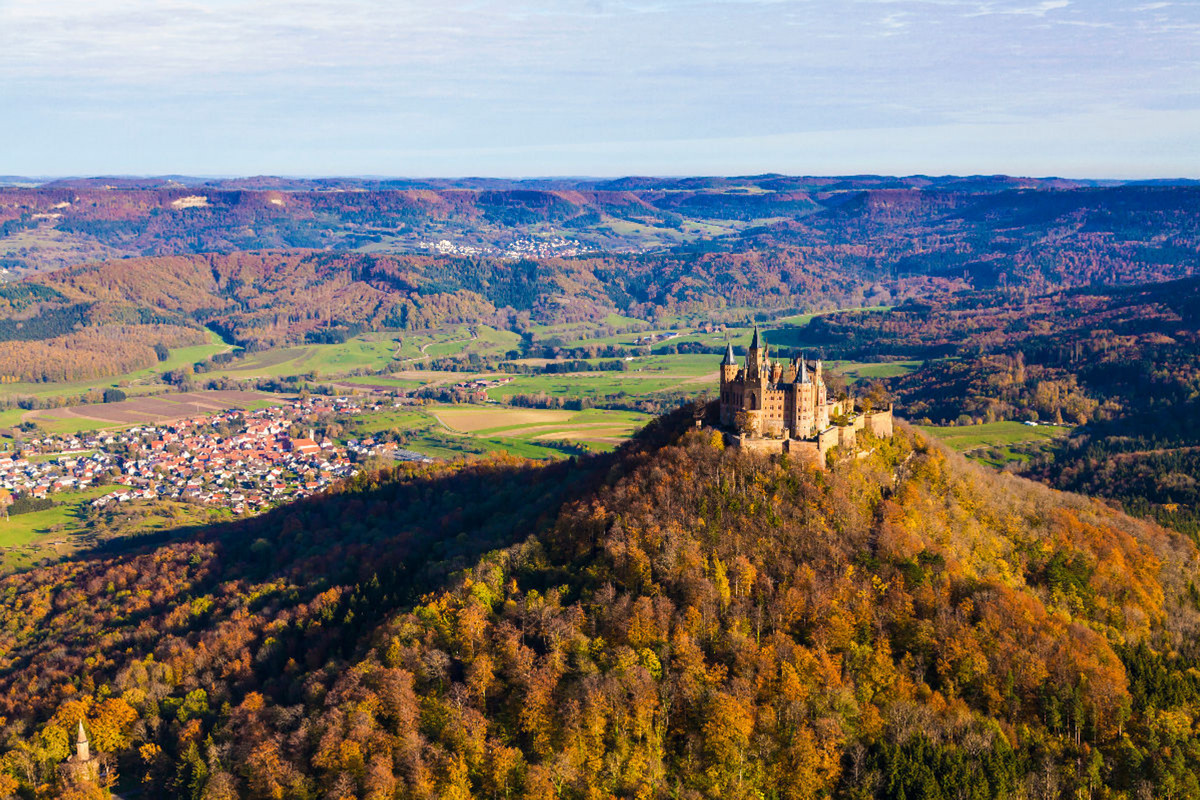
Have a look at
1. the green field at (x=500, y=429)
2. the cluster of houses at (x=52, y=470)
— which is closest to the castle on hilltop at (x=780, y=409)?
the green field at (x=500, y=429)

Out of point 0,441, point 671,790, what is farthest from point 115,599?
point 0,441

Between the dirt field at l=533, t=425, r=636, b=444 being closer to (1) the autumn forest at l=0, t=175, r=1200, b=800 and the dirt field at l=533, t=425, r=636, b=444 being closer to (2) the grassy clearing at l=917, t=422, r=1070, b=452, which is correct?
A: (2) the grassy clearing at l=917, t=422, r=1070, b=452

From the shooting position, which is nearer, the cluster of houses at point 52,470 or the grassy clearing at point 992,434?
the grassy clearing at point 992,434

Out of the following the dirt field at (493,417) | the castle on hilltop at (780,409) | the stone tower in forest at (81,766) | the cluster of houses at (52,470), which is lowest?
the cluster of houses at (52,470)

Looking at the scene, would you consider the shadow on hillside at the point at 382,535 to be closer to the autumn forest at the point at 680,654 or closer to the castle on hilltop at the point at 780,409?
the autumn forest at the point at 680,654

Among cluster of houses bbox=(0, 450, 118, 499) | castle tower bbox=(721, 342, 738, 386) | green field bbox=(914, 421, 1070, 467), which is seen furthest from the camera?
cluster of houses bbox=(0, 450, 118, 499)

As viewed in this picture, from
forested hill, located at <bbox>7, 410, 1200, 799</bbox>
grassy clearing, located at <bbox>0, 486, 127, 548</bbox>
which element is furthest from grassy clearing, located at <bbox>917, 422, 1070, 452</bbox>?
grassy clearing, located at <bbox>0, 486, 127, 548</bbox>

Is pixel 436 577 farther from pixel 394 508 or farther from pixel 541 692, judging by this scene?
pixel 394 508
